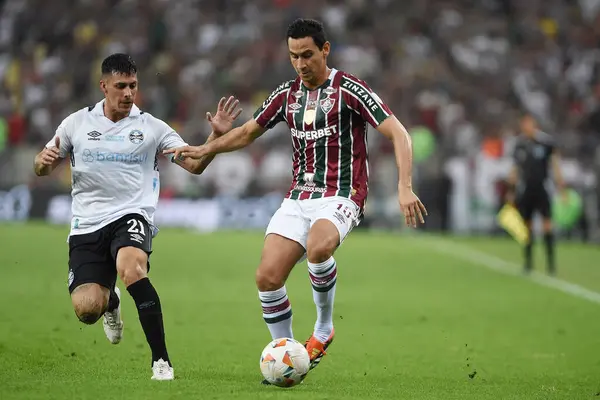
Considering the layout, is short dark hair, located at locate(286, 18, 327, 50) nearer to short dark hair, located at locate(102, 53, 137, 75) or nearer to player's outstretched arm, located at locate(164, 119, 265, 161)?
player's outstretched arm, located at locate(164, 119, 265, 161)

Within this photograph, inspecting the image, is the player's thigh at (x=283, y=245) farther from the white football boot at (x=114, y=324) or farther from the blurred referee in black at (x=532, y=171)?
the blurred referee in black at (x=532, y=171)

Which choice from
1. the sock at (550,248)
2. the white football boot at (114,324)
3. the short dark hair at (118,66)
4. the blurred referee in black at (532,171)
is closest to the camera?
the short dark hair at (118,66)

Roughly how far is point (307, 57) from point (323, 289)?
64.0 inches

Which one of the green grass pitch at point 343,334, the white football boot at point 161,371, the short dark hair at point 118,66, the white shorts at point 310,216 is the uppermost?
the short dark hair at point 118,66

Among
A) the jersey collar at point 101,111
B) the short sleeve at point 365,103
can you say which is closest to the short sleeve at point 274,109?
the short sleeve at point 365,103

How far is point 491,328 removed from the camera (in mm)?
11289

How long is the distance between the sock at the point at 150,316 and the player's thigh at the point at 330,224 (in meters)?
1.10

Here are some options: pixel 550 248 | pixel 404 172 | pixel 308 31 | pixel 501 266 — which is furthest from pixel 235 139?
pixel 501 266

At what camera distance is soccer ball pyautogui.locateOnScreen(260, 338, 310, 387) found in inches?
279

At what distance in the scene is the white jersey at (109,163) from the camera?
7.84 metres

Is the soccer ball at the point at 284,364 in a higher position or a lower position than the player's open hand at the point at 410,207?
lower

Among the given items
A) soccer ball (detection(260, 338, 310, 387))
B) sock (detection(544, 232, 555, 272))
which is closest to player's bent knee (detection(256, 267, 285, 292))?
soccer ball (detection(260, 338, 310, 387))

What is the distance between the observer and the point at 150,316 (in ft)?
23.8

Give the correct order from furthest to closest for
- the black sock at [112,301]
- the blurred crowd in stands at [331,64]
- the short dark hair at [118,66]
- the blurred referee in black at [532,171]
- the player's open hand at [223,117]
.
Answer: the blurred crowd in stands at [331,64] → the blurred referee in black at [532,171] → the black sock at [112,301] → the player's open hand at [223,117] → the short dark hair at [118,66]
